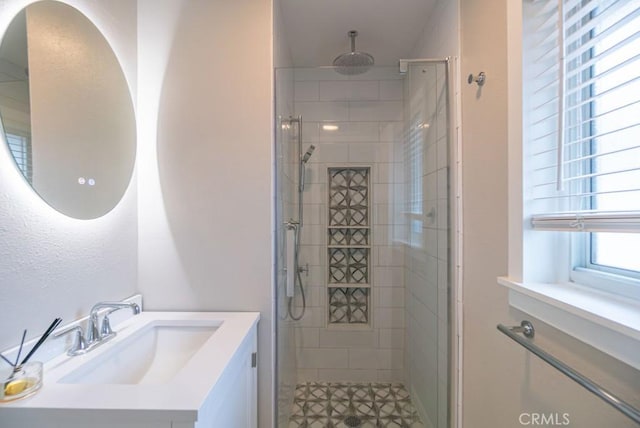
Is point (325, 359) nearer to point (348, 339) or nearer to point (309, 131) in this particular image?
point (348, 339)

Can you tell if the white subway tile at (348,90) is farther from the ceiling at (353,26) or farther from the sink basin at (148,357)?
the sink basin at (148,357)

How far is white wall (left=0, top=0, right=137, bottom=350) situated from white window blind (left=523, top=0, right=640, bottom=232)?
1569mm

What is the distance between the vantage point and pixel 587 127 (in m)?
0.81

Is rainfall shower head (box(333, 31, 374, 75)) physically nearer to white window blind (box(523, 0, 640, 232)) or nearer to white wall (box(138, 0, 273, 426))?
white wall (box(138, 0, 273, 426))

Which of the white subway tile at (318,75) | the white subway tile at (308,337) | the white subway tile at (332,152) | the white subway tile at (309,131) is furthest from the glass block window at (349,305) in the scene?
the white subway tile at (318,75)

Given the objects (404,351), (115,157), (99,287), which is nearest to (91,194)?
(115,157)

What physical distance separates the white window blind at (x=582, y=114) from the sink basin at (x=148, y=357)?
137cm

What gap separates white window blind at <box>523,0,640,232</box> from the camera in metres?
0.67

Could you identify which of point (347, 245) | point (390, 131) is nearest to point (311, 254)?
point (347, 245)

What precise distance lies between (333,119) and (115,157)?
1.31 meters

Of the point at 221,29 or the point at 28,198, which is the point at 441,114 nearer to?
the point at 221,29

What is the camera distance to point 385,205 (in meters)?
1.90

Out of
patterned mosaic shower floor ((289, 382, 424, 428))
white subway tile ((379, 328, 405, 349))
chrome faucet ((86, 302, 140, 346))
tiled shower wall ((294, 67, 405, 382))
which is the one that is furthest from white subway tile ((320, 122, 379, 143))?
patterned mosaic shower floor ((289, 382, 424, 428))

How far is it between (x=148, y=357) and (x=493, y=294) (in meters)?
1.41
